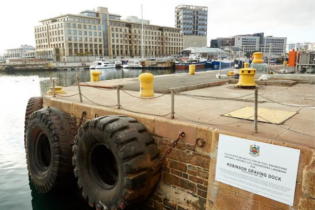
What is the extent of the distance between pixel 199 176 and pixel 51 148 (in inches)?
170

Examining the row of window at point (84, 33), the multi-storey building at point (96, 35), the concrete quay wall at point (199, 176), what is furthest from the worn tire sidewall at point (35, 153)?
the row of window at point (84, 33)

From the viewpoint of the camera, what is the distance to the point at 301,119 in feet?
17.5

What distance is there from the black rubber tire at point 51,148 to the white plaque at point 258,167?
14.3 feet

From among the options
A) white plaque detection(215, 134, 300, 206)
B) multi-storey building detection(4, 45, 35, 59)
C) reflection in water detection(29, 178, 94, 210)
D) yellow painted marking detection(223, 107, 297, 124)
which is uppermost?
multi-storey building detection(4, 45, 35, 59)

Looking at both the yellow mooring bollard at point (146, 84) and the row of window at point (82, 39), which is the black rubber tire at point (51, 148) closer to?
the yellow mooring bollard at point (146, 84)

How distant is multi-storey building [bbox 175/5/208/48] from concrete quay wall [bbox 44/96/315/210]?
14931 cm

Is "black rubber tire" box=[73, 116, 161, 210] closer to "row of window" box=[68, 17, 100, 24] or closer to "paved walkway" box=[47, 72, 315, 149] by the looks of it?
"paved walkway" box=[47, 72, 315, 149]

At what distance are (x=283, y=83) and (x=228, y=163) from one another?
8629mm

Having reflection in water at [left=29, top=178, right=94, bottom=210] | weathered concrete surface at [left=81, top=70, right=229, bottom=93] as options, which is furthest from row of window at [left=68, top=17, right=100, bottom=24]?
reflection in water at [left=29, top=178, right=94, bottom=210]

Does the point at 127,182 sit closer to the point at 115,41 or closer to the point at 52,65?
the point at 52,65

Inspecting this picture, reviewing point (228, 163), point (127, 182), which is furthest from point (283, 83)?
point (127, 182)

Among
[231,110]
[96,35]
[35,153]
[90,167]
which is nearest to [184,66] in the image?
[35,153]

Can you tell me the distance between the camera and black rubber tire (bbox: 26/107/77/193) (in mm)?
6727

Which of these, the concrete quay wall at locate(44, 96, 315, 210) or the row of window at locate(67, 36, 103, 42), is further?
the row of window at locate(67, 36, 103, 42)
